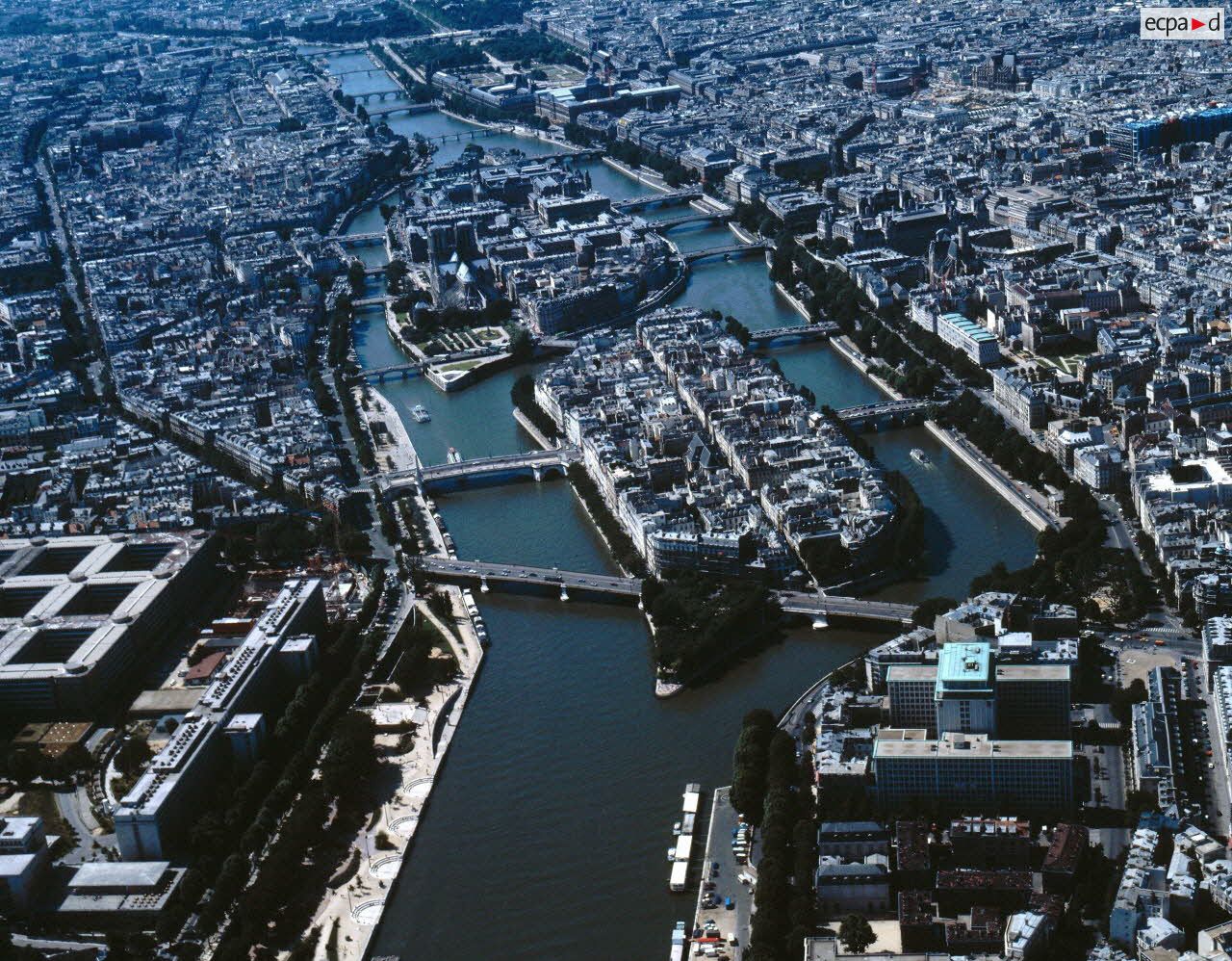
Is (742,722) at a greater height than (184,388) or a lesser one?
lesser

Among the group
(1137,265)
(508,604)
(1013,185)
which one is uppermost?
(1013,185)

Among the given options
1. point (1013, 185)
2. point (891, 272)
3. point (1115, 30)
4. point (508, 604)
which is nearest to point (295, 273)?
point (891, 272)

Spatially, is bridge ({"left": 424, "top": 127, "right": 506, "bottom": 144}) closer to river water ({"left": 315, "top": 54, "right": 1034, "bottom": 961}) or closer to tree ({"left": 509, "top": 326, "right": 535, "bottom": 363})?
tree ({"left": 509, "top": 326, "right": 535, "bottom": 363})

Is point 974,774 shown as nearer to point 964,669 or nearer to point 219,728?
point 964,669

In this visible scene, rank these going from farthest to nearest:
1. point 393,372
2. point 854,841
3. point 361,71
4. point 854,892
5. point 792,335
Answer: point 361,71
point 393,372
point 792,335
point 854,841
point 854,892

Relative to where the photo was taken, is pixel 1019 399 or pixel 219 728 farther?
pixel 1019 399

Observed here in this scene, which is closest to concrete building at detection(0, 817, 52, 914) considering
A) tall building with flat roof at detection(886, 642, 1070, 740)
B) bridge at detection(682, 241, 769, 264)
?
tall building with flat roof at detection(886, 642, 1070, 740)

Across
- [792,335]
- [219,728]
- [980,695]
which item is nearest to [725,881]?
A: [980,695]

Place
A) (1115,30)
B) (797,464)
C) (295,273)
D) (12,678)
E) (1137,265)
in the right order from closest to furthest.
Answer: (12,678)
(797,464)
(1137,265)
(295,273)
(1115,30)

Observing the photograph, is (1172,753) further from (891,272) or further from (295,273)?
(295,273)
